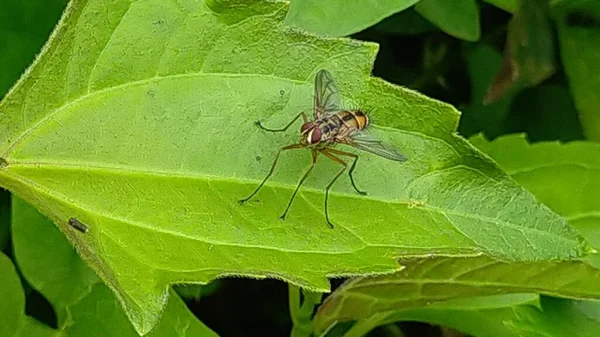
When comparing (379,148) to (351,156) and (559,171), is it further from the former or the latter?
(559,171)

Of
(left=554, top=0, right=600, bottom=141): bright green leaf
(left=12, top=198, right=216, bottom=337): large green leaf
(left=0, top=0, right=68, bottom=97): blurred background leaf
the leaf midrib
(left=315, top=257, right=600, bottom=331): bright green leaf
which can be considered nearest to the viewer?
the leaf midrib

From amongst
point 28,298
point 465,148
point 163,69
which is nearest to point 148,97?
point 163,69

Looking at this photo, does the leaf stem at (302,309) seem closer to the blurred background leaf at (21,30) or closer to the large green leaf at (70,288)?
the large green leaf at (70,288)

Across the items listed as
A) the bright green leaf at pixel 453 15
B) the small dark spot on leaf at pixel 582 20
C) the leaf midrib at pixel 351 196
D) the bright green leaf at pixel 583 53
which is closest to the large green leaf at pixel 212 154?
the leaf midrib at pixel 351 196

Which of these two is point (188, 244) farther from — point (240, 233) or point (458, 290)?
point (458, 290)

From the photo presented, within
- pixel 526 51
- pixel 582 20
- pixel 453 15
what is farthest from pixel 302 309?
pixel 582 20

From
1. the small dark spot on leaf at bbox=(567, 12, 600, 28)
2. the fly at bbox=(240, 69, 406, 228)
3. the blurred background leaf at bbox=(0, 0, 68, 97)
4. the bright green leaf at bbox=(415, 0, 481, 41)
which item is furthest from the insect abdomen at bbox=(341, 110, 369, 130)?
the small dark spot on leaf at bbox=(567, 12, 600, 28)

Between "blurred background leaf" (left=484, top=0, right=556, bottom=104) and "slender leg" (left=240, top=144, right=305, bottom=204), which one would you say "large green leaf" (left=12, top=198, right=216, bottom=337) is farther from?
"blurred background leaf" (left=484, top=0, right=556, bottom=104)
